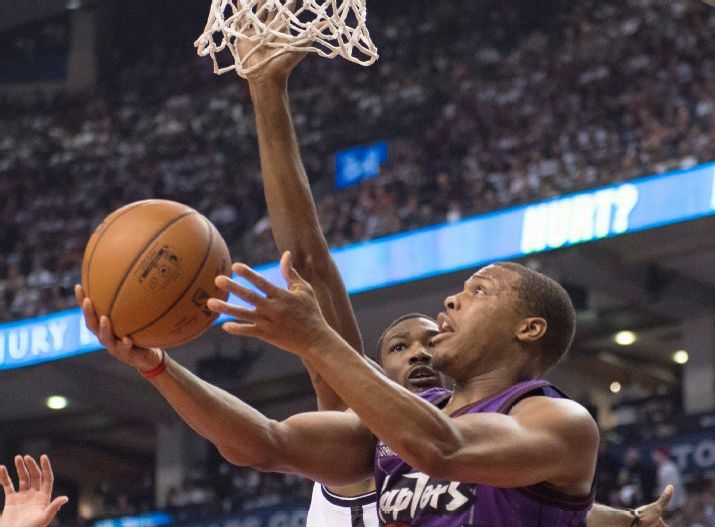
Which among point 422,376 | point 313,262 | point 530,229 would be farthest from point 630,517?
point 530,229

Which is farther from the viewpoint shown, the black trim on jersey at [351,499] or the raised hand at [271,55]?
the black trim on jersey at [351,499]

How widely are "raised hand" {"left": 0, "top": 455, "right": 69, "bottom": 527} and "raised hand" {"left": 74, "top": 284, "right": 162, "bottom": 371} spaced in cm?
60

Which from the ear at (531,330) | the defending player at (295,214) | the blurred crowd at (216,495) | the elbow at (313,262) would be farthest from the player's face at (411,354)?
the blurred crowd at (216,495)

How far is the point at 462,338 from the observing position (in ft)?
9.74

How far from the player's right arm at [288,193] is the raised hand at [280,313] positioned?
30.6 inches

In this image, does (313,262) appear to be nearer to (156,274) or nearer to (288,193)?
(288,193)

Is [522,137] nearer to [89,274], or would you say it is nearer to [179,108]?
[179,108]

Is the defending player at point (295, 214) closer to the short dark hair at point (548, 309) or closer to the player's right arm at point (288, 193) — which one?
the player's right arm at point (288, 193)

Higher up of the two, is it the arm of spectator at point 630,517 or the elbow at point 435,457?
the elbow at point 435,457

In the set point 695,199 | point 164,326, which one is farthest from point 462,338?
point 695,199

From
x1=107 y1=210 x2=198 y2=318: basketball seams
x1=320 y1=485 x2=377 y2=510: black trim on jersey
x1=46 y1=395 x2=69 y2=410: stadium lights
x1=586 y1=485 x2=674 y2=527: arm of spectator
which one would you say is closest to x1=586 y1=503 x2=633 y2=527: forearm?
x1=586 y1=485 x2=674 y2=527: arm of spectator

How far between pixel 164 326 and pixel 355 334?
775 mm

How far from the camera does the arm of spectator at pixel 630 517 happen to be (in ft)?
11.7

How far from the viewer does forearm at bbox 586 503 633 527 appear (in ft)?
11.7
